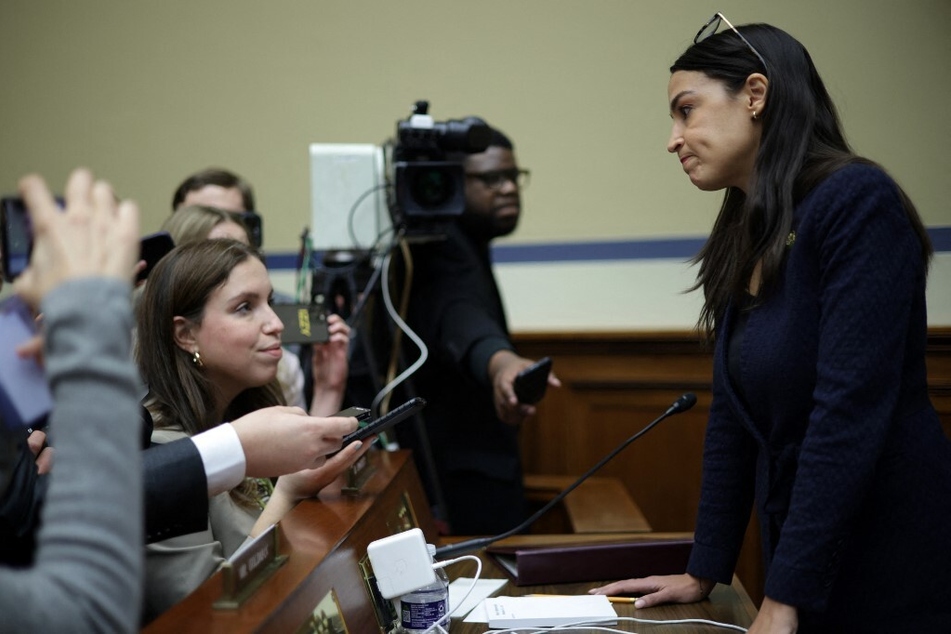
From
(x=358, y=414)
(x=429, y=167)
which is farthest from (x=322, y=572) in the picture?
(x=429, y=167)

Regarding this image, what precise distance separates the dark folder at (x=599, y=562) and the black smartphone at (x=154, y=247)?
728mm

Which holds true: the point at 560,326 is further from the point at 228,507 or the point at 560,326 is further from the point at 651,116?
the point at 228,507

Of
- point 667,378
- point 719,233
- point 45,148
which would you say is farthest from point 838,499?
point 45,148

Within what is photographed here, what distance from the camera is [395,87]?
328 cm

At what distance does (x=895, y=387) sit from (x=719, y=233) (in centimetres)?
36

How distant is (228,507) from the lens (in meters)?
1.32

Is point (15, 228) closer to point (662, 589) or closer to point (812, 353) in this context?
point (812, 353)

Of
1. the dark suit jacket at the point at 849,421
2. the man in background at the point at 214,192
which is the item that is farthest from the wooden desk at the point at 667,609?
the man in background at the point at 214,192

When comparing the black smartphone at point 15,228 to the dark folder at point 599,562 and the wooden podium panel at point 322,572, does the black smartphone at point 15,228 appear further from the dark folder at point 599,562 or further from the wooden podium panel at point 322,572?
the dark folder at point 599,562

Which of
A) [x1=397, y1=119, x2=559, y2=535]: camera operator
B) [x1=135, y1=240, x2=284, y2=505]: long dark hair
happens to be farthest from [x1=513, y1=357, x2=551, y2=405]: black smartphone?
[x1=135, y1=240, x2=284, y2=505]: long dark hair

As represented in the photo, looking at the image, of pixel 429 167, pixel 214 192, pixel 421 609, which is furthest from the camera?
pixel 214 192

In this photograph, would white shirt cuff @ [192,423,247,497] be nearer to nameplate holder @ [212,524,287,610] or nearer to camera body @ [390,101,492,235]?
nameplate holder @ [212,524,287,610]

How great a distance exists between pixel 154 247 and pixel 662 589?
920mm

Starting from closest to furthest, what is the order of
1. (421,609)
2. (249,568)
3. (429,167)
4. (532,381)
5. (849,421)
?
(249,568) < (849,421) < (421,609) < (532,381) < (429,167)
